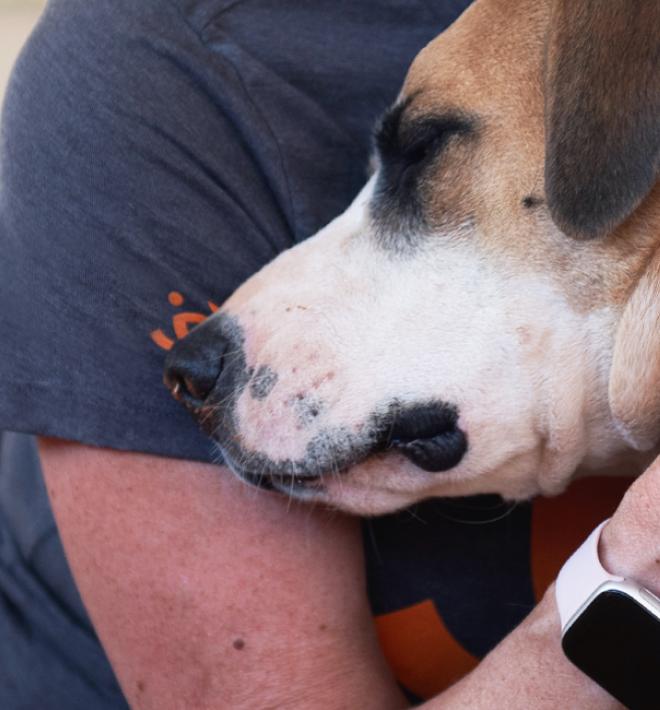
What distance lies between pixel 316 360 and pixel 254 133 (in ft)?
1.00

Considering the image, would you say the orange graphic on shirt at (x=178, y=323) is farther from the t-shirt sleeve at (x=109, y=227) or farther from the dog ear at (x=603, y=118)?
the dog ear at (x=603, y=118)

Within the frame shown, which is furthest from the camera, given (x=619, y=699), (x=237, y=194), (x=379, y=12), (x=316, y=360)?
(x=379, y=12)

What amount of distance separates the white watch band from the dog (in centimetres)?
16

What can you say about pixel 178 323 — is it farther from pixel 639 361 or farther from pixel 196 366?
pixel 639 361

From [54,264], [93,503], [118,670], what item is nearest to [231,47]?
[54,264]

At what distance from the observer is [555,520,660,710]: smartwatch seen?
94 centimetres

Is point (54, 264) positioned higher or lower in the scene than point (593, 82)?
lower

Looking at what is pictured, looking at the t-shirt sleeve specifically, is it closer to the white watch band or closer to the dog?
the dog

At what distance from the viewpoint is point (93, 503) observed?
46.7 inches

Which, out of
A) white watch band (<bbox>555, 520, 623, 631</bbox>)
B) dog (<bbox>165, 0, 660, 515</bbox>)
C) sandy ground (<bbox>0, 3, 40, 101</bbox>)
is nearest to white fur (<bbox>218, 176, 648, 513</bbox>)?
dog (<bbox>165, 0, 660, 515</bbox>)

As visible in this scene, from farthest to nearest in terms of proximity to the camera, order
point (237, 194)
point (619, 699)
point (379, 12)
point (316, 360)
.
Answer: point (379, 12), point (237, 194), point (316, 360), point (619, 699)

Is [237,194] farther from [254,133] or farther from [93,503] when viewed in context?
[93,503]

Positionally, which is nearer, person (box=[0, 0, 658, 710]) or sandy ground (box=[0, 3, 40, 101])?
person (box=[0, 0, 658, 710])

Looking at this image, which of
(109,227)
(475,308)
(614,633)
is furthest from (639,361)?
(109,227)
